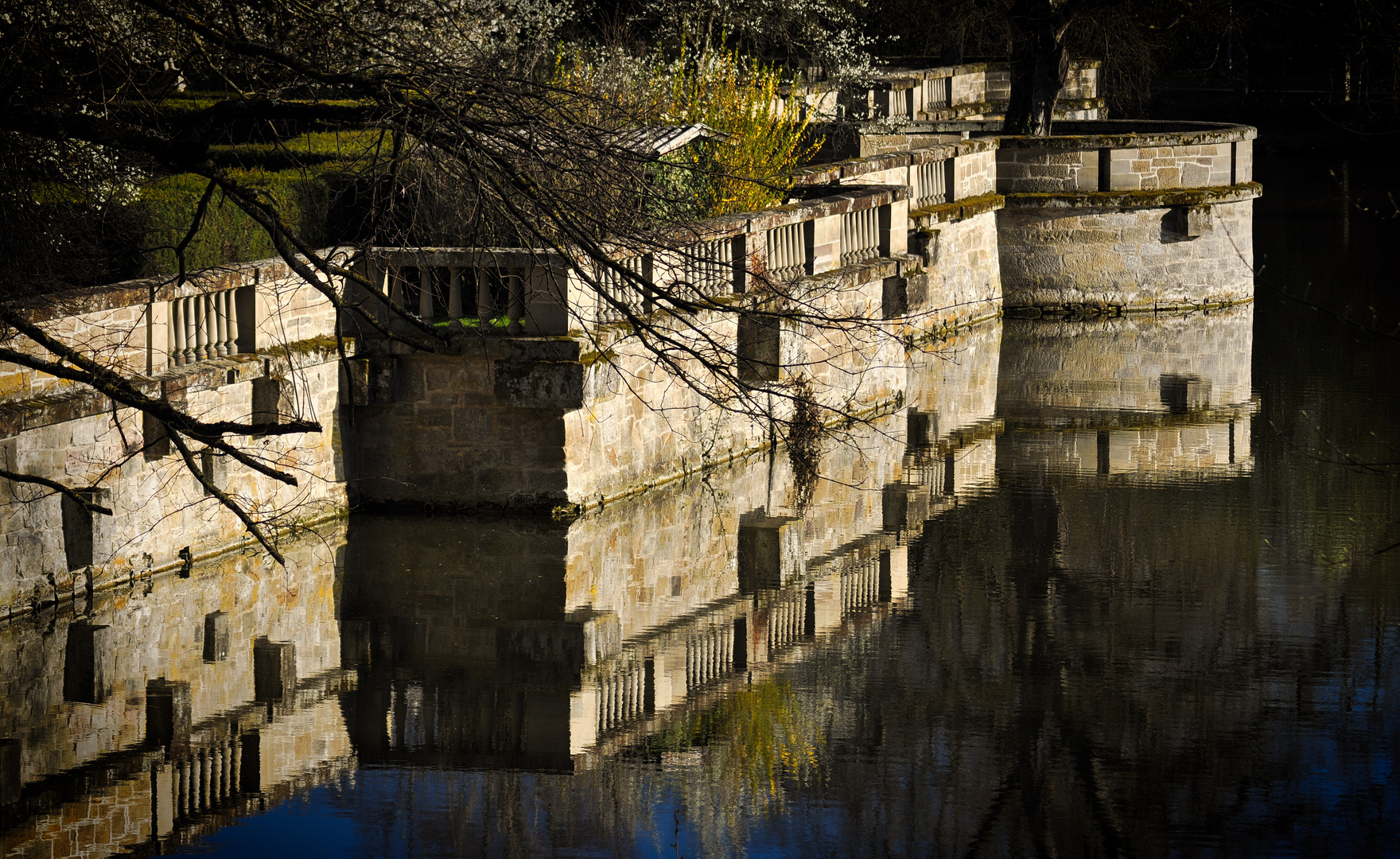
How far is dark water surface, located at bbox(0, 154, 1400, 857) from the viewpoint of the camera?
7.31 metres

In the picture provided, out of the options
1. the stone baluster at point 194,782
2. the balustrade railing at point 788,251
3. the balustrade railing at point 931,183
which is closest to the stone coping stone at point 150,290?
the stone baluster at point 194,782

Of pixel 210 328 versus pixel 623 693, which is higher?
pixel 210 328

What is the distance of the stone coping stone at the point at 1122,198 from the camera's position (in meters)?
21.2

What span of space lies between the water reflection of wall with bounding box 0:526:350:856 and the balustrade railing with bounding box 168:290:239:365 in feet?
4.08

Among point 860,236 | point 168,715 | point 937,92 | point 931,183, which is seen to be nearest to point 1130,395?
point 860,236

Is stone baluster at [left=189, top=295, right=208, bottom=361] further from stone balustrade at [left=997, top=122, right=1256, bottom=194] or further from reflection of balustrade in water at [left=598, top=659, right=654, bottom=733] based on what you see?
stone balustrade at [left=997, top=122, right=1256, bottom=194]

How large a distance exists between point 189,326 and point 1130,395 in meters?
9.61

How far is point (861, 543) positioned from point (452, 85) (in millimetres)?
5693

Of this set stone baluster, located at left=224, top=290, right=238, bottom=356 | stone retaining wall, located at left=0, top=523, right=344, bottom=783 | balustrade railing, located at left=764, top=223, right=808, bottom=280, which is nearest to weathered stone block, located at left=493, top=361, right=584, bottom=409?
stone retaining wall, located at left=0, top=523, right=344, bottom=783

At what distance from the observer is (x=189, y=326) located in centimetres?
1075

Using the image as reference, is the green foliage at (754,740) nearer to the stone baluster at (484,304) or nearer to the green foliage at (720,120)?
the stone baluster at (484,304)

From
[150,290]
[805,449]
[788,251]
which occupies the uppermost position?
[788,251]

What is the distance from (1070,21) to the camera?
23.7 m

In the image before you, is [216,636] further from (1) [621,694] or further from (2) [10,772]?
(1) [621,694]
